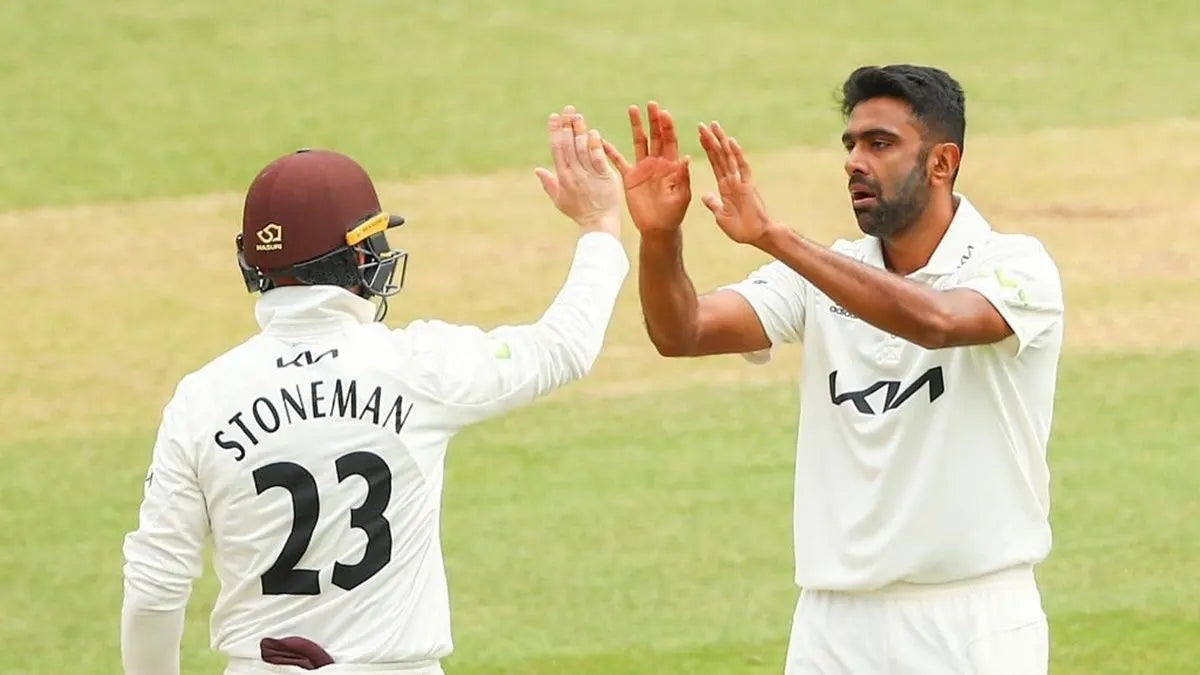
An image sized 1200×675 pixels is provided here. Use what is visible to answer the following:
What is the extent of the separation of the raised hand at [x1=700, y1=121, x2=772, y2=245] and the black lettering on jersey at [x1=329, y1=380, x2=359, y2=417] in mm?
924

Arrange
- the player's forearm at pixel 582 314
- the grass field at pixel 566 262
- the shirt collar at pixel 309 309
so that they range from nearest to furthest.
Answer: the shirt collar at pixel 309 309, the player's forearm at pixel 582 314, the grass field at pixel 566 262

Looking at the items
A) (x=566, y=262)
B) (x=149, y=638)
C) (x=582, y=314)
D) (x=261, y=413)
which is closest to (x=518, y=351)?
(x=582, y=314)

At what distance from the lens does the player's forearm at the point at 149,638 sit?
441cm

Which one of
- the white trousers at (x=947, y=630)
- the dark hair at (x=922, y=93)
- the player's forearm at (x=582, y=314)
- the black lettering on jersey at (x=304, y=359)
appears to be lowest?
the white trousers at (x=947, y=630)

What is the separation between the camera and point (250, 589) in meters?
4.46

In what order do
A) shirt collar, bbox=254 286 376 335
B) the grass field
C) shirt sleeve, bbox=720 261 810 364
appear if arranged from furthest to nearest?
the grass field
shirt sleeve, bbox=720 261 810 364
shirt collar, bbox=254 286 376 335

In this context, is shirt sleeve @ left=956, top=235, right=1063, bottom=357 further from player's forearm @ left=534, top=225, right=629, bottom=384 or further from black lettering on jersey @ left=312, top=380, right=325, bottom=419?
black lettering on jersey @ left=312, top=380, right=325, bottom=419

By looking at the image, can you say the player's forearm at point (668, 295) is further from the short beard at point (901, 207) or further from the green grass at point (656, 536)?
the green grass at point (656, 536)

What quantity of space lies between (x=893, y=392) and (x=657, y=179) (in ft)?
2.42

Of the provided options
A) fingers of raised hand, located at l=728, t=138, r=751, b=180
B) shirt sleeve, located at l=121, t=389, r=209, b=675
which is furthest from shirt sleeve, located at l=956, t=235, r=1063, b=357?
shirt sleeve, located at l=121, t=389, r=209, b=675

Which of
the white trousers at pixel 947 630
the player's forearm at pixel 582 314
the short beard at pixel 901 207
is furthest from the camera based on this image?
the short beard at pixel 901 207

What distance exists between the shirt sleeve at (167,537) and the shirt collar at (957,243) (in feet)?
5.92

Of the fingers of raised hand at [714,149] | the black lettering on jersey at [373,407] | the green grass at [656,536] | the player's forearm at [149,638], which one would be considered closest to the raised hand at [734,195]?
the fingers of raised hand at [714,149]

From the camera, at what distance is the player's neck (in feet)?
16.8
